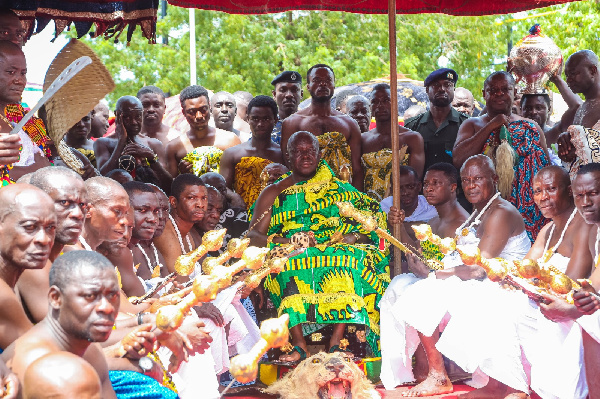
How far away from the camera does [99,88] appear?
5105 millimetres

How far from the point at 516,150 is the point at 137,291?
3.57 metres

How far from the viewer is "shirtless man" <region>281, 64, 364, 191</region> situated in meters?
7.19

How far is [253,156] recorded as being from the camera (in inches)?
291

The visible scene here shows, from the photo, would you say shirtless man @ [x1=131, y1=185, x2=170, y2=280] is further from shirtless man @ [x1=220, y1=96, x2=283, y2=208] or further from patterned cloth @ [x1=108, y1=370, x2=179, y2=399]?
patterned cloth @ [x1=108, y1=370, x2=179, y2=399]

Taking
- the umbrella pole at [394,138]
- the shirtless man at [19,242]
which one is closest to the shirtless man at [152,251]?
the umbrella pole at [394,138]

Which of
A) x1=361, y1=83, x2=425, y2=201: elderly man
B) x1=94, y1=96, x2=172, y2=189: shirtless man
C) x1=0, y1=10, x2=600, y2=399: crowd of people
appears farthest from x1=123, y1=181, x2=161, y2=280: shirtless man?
x1=361, y1=83, x2=425, y2=201: elderly man

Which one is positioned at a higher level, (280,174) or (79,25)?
(79,25)

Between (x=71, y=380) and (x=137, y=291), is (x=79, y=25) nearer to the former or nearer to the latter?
(x=137, y=291)

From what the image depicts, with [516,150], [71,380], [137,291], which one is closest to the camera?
[71,380]

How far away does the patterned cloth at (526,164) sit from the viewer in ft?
21.9

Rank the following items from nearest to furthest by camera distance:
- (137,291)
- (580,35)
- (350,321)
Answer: (137,291)
(350,321)
(580,35)

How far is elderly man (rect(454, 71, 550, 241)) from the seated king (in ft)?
3.50

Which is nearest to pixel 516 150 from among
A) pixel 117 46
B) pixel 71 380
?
pixel 71 380

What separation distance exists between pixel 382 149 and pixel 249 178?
1.20 meters
